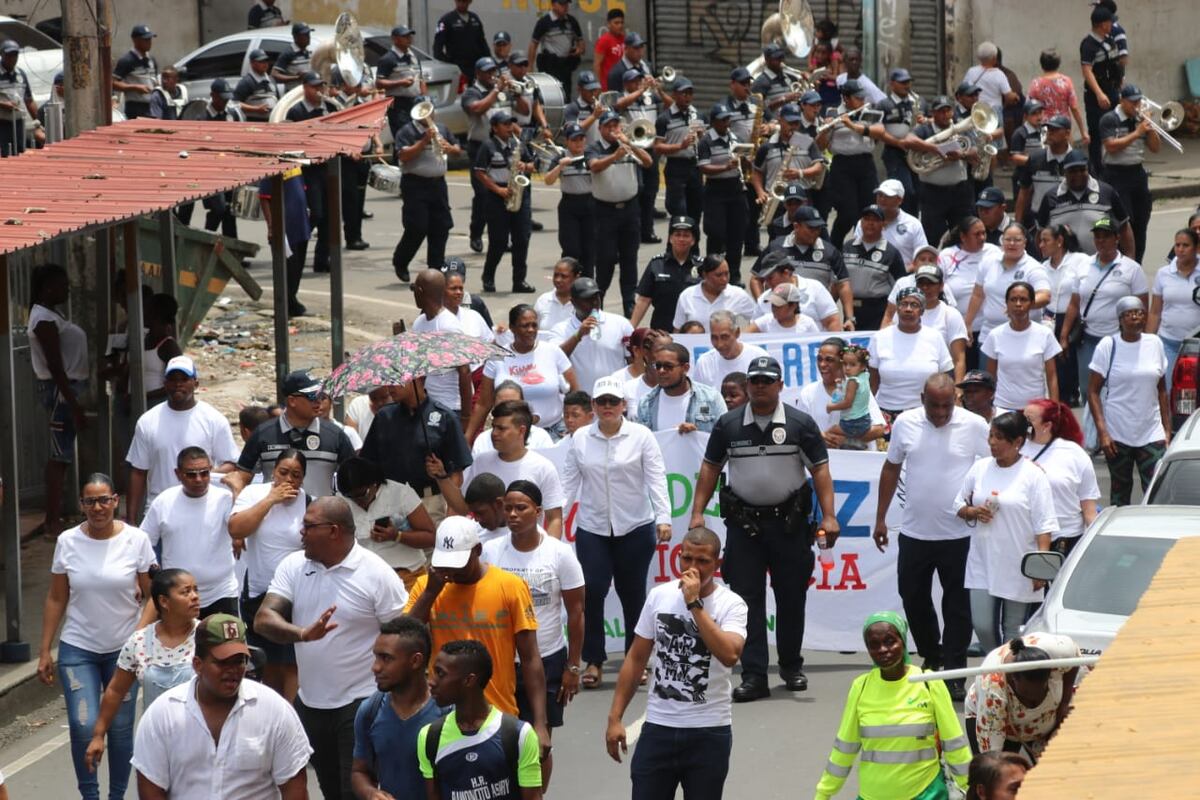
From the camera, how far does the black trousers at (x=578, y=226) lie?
62.2 ft

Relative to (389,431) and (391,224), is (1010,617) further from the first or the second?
(391,224)

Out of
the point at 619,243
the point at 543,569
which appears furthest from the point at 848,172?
the point at 543,569

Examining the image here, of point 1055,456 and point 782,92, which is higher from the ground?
point 782,92

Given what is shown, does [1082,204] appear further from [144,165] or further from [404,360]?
[404,360]

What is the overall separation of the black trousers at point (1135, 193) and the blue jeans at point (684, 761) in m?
12.4

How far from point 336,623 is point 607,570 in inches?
124

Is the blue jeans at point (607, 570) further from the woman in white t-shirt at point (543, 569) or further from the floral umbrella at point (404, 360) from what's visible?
the woman in white t-shirt at point (543, 569)

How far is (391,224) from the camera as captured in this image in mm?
24859

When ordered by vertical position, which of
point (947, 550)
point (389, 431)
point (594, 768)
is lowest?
point (594, 768)

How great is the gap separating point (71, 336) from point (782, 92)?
9711 millimetres

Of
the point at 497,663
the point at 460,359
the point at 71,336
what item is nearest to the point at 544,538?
the point at 497,663

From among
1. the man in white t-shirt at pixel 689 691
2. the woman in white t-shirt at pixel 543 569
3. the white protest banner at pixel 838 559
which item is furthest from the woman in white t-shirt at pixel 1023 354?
the man in white t-shirt at pixel 689 691

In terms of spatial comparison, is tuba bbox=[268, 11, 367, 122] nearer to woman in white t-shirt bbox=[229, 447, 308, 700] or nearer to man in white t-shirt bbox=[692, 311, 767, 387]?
man in white t-shirt bbox=[692, 311, 767, 387]

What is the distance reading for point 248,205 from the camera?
17.4 m
